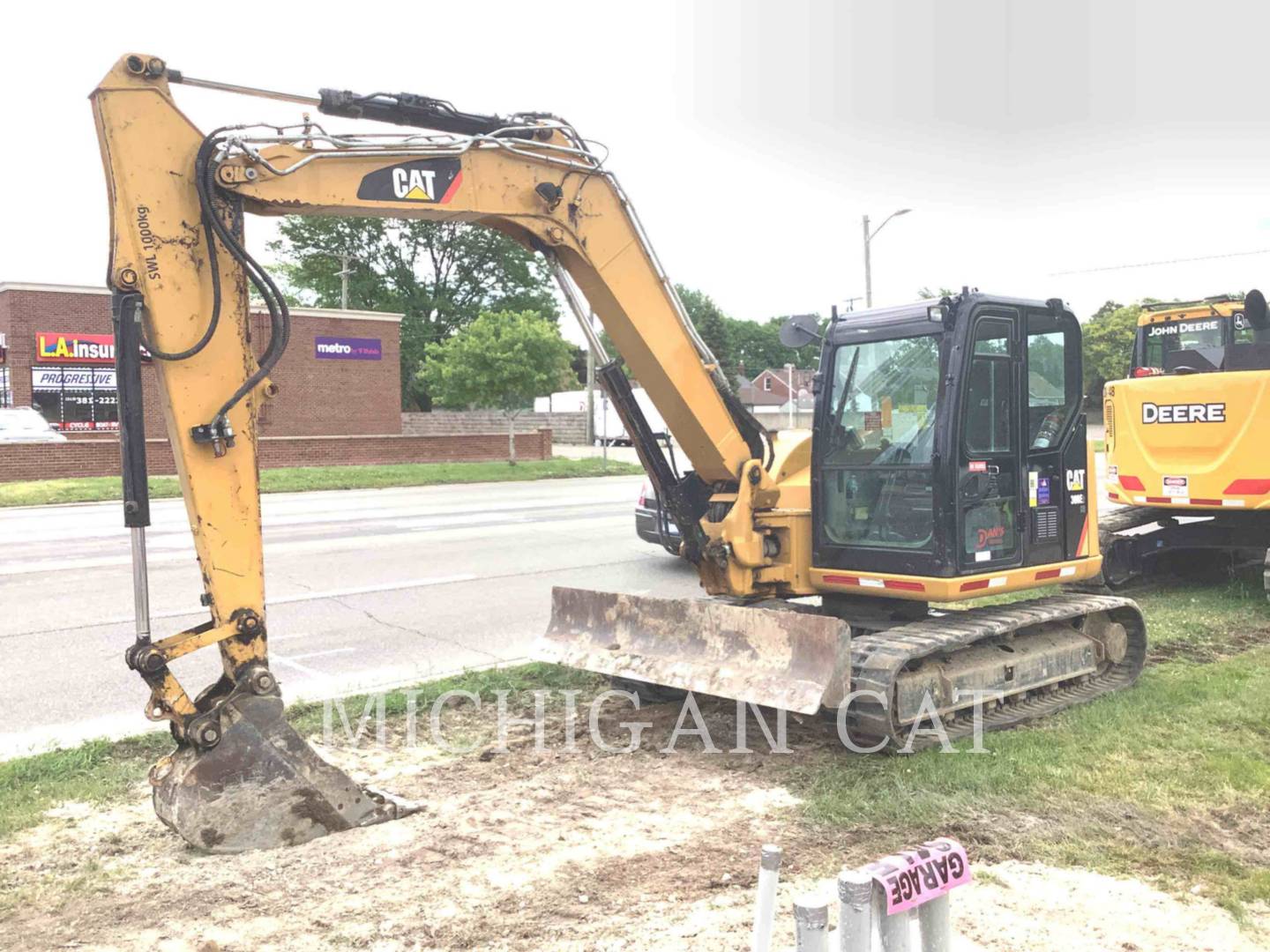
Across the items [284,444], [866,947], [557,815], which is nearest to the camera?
[866,947]

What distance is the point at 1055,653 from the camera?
6.85 meters

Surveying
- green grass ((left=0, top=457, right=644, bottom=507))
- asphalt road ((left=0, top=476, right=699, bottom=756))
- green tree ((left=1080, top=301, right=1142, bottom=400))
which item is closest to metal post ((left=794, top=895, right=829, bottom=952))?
asphalt road ((left=0, top=476, right=699, bottom=756))

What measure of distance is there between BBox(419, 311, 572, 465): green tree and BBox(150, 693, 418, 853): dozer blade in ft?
88.1

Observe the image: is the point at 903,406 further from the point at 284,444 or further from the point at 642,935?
the point at 284,444

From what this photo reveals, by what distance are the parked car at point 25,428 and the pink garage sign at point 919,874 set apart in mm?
28428

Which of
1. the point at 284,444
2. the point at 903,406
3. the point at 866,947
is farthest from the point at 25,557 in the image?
the point at 284,444

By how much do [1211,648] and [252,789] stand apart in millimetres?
7245

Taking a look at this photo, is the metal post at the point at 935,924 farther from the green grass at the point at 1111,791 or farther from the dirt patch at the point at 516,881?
the green grass at the point at 1111,791

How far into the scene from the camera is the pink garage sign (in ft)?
8.35

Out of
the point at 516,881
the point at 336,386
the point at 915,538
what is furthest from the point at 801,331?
the point at 336,386

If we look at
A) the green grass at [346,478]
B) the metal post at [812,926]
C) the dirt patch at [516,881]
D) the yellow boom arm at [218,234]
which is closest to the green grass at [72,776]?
the dirt patch at [516,881]

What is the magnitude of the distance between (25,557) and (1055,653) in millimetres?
12353

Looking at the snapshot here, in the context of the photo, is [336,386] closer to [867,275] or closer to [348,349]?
[348,349]

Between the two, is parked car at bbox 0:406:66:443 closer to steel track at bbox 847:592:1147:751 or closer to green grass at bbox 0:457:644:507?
green grass at bbox 0:457:644:507
